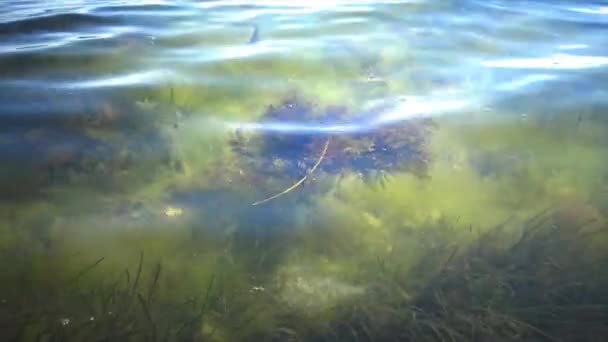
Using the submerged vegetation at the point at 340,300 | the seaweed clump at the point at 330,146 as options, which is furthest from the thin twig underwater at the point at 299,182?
the submerged vegetation at the point at 340,300

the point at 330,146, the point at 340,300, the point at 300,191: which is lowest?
the point at 340,300

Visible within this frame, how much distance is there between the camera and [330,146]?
295 cm

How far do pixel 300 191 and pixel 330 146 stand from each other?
44 cm

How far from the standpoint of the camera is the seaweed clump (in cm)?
281

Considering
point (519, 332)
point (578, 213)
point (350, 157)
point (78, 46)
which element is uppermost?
point (78, 46)

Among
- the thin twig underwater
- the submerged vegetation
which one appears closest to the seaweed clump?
the thin twig underwater

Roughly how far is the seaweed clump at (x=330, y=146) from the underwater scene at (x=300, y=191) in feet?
0.04

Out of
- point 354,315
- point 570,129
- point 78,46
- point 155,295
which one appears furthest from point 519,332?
point 78,46

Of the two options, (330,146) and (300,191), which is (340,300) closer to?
(300,191)

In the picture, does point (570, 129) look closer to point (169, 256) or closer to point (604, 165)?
point (604, 165)

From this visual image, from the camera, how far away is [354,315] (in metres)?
2.04

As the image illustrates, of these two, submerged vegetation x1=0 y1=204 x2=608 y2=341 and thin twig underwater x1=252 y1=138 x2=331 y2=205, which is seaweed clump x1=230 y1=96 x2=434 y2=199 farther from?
submerged vegetation x1=0 y1=204 x2=608 y2=341

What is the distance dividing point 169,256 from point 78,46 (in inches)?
112

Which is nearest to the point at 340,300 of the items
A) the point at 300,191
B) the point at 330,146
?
the point at 300,191
